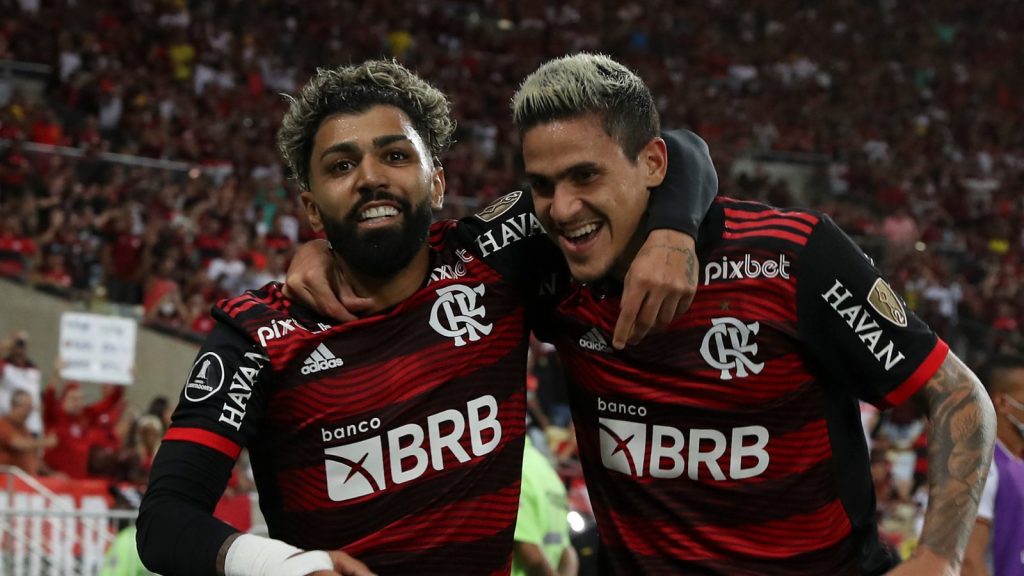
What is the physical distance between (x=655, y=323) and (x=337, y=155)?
2.82 ft

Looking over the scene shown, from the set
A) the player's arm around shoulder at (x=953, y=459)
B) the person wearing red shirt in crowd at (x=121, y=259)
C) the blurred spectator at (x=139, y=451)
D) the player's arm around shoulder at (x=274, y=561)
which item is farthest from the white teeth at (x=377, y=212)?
the person wearing red shirt in crowd at (x=121, y=259)

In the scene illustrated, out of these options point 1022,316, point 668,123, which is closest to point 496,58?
point 668,123

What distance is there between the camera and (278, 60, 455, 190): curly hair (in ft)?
9.96

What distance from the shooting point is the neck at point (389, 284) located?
3020 mm

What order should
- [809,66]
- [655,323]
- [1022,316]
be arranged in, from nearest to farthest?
[655,323] → [1022,316] → [809,66]

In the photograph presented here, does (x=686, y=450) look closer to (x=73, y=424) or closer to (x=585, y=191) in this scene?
(x=585, y=191)

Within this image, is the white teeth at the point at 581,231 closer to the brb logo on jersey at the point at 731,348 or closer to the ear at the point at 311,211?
the brb logo on jersey at the point at 731,348

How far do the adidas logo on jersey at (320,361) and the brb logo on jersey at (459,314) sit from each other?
246 mm

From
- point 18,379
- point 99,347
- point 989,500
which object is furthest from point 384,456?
point 18,379

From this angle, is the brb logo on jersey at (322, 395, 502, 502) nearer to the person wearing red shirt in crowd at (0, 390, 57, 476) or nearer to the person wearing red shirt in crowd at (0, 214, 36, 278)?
the person wearing red shirt in crowd at (0, 390, 57, 476)

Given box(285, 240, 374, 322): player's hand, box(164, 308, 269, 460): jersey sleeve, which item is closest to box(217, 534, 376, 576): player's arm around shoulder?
box(164, 308, 269, 460): jersey sleeve

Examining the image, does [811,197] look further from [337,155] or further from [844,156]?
[337,155]

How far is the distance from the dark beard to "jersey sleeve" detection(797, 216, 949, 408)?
2.87ft

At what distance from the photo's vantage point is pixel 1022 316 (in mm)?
18578
